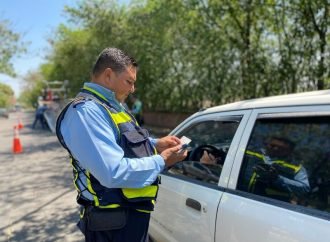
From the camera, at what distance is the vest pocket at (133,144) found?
214 centimetres

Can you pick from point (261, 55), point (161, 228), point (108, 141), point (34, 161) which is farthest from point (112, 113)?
point (34, 161)

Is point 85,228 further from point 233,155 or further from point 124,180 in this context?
point 233,155

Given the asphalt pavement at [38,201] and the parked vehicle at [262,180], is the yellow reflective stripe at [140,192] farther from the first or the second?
the asphalt pavement at [38,201]

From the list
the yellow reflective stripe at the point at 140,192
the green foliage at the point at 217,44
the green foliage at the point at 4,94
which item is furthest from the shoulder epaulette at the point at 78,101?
the green foliage at the point at 4,94

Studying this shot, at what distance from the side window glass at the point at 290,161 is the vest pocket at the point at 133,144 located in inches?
26.0

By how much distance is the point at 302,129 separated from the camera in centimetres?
238

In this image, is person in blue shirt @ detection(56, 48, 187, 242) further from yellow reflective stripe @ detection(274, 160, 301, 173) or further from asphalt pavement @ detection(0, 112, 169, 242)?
asphalt pavement @ detection(0, 112, 169, 242)

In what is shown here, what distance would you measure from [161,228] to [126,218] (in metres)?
1.17

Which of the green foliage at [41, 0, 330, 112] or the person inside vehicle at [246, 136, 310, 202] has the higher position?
the green foliage at [41, 0, 330, 112]

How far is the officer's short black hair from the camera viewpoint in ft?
7.28

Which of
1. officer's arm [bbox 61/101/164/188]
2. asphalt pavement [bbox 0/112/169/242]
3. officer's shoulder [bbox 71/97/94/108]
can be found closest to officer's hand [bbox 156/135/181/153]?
officer's arm [bbox 61/101/164/188]

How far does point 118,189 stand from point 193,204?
77 cm

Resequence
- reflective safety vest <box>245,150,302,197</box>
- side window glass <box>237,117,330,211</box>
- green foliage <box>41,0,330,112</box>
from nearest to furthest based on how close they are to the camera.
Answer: side window glass <box>237,117,330,211</box>, reflective safety vest <box>245,150,302,197</box>, green foliage <box>41,0,330,112</box>

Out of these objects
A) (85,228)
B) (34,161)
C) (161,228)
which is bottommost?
(34,161)
